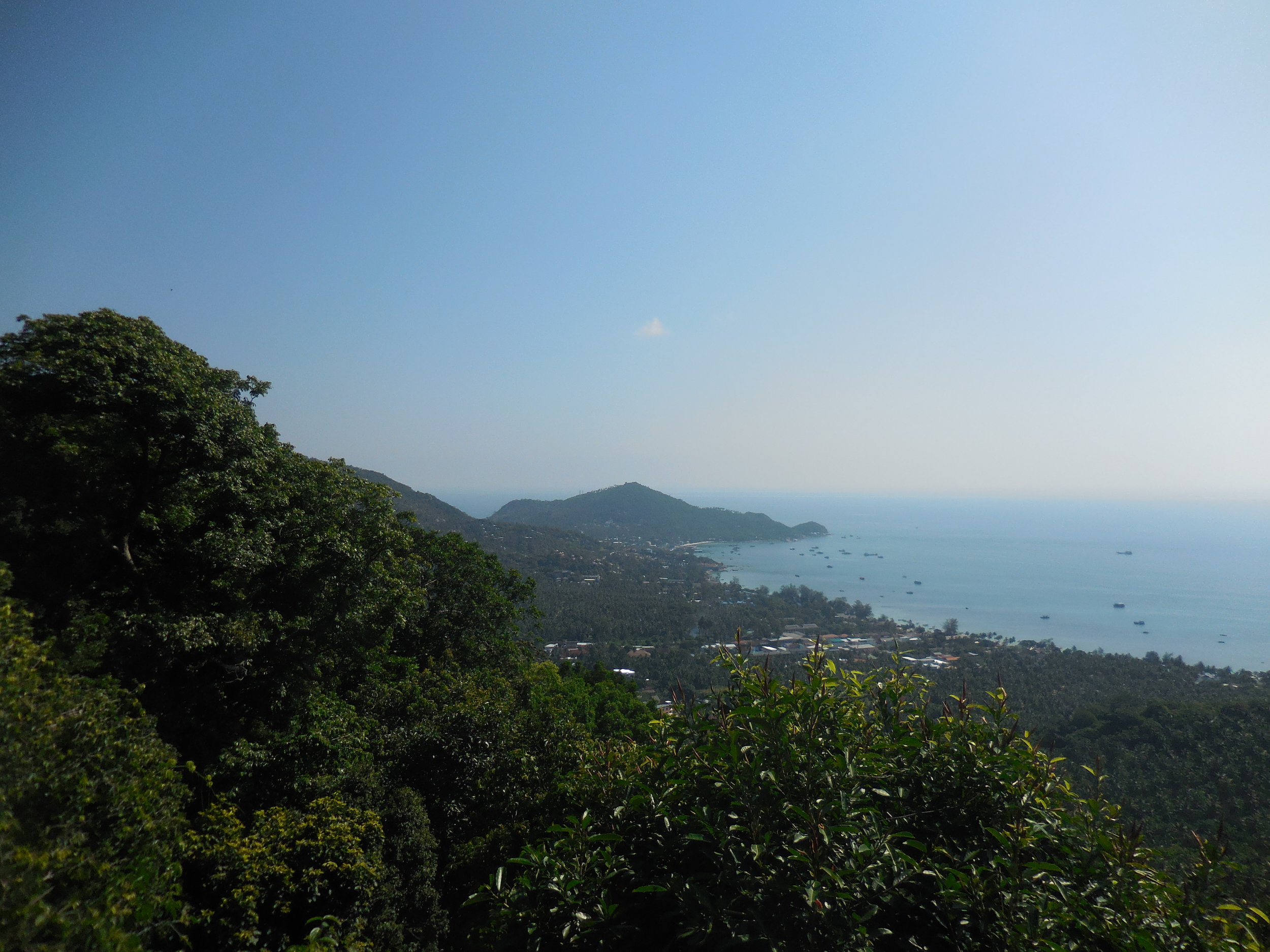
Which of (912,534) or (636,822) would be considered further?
(912,534)

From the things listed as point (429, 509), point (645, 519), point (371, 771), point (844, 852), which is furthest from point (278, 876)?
point (645, 519)

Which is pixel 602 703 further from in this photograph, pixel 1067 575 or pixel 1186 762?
pixel 1067 575

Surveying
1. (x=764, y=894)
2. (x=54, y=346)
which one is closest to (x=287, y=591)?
(x=54, y=346)

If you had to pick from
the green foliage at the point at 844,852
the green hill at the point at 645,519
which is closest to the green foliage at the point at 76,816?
the green foliage at the point at 844,852

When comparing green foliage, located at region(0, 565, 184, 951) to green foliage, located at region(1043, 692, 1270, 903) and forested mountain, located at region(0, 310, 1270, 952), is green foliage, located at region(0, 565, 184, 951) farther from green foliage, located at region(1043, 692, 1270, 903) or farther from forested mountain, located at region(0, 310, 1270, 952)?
green foliage, located at region(1043, 692, 1270, 903)

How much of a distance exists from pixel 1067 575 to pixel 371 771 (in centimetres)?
8319

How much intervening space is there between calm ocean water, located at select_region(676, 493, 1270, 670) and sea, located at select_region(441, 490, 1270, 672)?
23 centimetres

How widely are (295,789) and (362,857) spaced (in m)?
2.08

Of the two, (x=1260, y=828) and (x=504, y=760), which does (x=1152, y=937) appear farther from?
(x=1260, y=828)

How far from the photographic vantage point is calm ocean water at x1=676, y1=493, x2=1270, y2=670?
40.0 metres

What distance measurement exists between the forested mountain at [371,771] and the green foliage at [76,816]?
0.07 feet

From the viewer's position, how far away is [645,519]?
9631cm

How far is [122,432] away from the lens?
18.6 ft

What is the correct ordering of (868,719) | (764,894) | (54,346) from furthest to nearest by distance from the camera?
(54,346) < (868,719) < (764,894)
